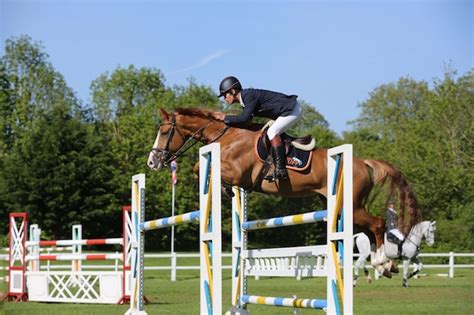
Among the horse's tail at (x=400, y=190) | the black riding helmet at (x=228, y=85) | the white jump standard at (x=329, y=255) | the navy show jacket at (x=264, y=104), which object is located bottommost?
the white jump standard at (x=329, y=255)

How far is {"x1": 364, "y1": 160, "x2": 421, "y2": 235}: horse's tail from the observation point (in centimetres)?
845

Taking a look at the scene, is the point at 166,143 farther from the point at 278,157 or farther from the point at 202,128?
the point at 278,157

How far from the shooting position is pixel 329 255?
18.9 ft

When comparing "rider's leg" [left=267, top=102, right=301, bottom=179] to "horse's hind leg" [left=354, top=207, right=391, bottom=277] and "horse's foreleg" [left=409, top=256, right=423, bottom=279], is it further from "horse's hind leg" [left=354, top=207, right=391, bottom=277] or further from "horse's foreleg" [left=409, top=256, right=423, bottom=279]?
"horse's foreleg" [left=409, top=256, right=423, bottom=279]

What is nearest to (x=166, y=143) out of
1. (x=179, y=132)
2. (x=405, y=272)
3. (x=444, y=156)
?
(x=179, y=132)

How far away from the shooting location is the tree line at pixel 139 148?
111ft

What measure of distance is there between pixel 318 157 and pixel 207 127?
3.86ft

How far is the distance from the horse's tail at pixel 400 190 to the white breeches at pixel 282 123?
1075 millimetres

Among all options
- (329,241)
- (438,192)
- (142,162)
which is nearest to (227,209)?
(142,162)

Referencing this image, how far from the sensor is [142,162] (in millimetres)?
43719

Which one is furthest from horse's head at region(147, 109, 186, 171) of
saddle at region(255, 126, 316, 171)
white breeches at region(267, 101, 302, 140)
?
white breeches at region(267, 101, 302, 140)

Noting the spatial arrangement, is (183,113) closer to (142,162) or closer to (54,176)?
(54,176)

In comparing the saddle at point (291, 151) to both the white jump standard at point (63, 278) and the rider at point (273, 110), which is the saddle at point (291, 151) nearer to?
the rider at point (273, 110)

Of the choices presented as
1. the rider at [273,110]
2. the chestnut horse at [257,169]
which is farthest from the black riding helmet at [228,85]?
the chestnut horse at [257,169]
